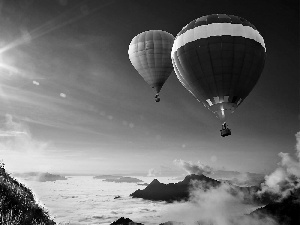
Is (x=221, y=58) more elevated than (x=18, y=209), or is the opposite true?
(x=221, y=58)

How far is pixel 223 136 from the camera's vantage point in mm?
39000

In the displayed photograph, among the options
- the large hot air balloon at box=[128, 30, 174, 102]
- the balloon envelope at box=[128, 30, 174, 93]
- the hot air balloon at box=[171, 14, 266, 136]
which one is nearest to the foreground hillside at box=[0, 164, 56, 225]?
the hot air balloon at box=[171, 14, 266, 136]

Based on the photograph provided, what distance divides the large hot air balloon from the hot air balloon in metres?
21.0

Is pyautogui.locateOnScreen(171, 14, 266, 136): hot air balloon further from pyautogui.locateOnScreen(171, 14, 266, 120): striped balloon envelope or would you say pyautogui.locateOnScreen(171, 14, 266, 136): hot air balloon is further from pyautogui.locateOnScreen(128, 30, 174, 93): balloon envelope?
pyautogui.locateOnScreen(128, 30, 174, 93): balloon envelope

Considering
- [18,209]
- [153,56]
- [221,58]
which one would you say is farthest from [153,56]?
[18,209]

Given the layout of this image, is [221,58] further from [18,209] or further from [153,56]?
[18,209]

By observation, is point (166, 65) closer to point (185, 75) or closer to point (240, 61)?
point (185, 75)

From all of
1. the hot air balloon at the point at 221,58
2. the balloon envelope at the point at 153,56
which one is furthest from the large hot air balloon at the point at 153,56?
the hot air balloon at the point at 221,58

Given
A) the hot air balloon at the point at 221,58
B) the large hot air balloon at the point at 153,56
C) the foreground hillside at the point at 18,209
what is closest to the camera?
the foreground hillside at the point at 18,209

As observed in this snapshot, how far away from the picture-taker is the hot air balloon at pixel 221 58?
41219 mm

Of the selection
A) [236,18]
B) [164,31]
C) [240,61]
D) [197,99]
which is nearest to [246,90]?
[240,61]

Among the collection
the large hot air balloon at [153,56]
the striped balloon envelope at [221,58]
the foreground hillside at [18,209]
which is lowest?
the foreground hillside at [18,209]

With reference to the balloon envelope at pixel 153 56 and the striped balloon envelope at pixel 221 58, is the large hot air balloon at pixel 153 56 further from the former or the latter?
the striped balloon envelope at pixel 221 58

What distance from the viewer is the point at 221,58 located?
4128 cm
